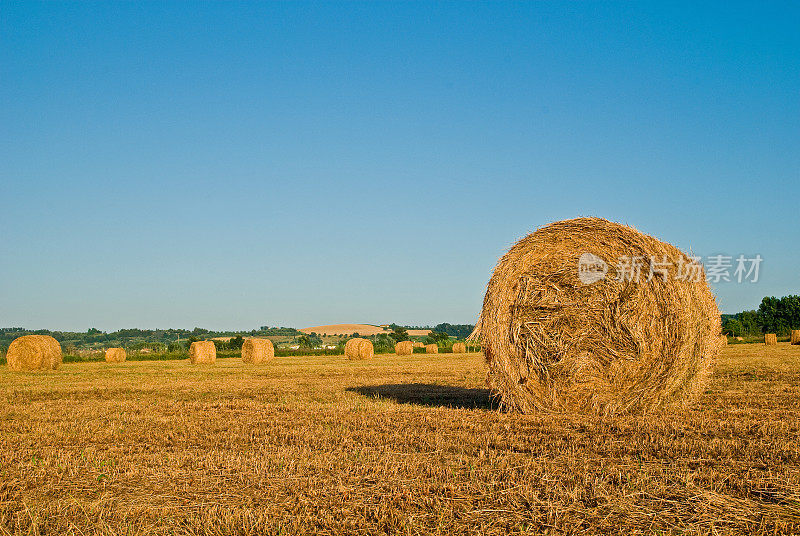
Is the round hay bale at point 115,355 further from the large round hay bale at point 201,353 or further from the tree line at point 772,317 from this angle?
the tree line at point 772,317

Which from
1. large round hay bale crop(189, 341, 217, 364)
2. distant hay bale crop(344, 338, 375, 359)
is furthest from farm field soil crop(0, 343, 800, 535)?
distant hay bale crop(344, 338, 375, 359)

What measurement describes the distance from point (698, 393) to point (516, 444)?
13.2 feet

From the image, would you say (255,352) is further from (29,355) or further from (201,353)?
(29,355)

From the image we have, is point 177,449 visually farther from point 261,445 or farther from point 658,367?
point 658,367

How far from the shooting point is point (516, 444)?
21.9ft

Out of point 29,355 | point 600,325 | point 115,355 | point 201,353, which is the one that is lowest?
point 115,355

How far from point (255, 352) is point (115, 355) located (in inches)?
332

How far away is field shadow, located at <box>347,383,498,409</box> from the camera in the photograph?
10.5 meters

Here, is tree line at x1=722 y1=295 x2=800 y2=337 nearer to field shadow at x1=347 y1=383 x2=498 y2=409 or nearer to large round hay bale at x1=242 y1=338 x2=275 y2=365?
large round hay bale at x1=242 y1=338 x2=275 y2=365

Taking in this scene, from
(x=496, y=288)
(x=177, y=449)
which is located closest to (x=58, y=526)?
(x=177, y=449)

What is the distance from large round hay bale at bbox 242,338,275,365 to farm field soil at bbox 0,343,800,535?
19.2m

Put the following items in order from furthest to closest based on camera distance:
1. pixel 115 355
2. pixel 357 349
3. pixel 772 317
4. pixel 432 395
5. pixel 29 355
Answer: pixel 772 317, pixel 115 355, pixel 357 349, pixel 29 355, pixel 432 395

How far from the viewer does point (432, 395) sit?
39.4 feet

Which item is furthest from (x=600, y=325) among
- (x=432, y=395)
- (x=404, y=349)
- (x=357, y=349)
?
(x=404, y=349)
